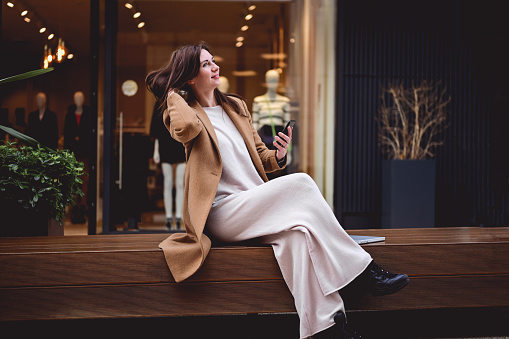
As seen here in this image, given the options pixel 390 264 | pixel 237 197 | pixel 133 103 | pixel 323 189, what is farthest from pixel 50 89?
pixel 390 264

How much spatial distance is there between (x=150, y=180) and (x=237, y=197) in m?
4.07

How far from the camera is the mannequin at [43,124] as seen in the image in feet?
21.9

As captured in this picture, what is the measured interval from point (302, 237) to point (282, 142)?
0.58 metres

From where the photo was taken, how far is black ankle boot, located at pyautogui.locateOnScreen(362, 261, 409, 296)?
246cm

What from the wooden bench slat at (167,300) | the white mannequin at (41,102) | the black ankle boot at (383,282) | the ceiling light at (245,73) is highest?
the ceiling light at (245,73)

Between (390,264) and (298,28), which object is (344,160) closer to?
(298,28)

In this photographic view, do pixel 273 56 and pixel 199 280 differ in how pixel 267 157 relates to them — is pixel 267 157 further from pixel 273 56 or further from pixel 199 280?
pixel 273 56

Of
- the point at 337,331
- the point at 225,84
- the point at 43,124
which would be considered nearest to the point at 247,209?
the point at 337,331

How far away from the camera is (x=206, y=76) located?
9.24ft

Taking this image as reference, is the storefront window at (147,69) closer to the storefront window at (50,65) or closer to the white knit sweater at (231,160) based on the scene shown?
the storefront window at (50,65)

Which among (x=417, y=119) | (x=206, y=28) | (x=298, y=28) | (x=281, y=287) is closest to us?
(x=281, y=287)

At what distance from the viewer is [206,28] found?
6.98 metres

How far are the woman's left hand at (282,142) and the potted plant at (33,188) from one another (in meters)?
1.28

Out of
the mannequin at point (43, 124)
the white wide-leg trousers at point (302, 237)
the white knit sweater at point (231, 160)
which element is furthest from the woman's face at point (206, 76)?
the mannequin at point (43, 124)
